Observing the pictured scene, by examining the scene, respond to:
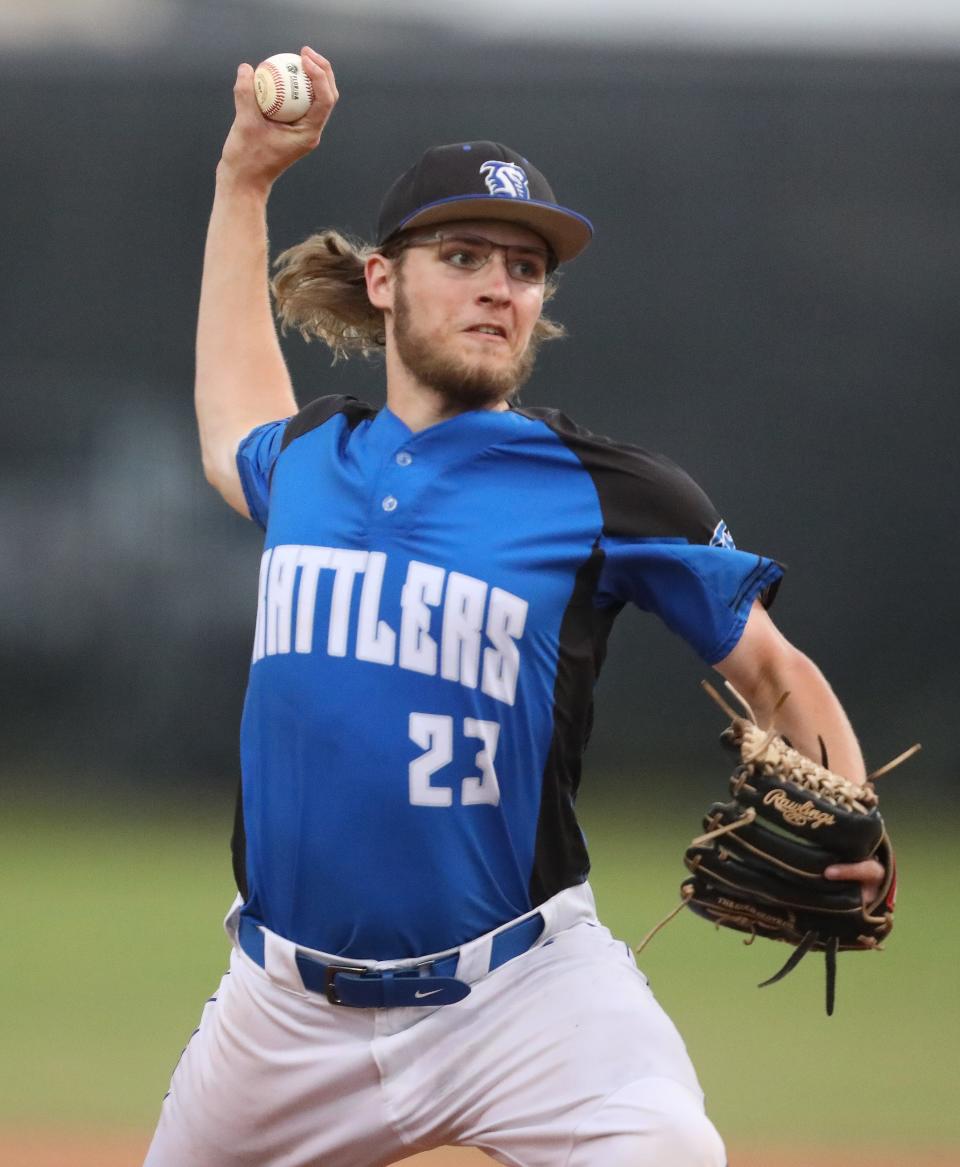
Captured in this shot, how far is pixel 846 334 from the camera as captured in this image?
863 cm

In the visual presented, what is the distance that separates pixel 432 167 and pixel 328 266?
1.30 feet

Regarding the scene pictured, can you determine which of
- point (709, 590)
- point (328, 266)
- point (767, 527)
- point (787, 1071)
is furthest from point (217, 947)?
point (709, 590)

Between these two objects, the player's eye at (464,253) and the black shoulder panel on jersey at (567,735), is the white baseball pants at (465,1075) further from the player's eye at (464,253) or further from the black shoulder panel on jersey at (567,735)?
the player's eye at (464,253)

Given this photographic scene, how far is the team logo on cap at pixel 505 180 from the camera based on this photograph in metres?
2.56

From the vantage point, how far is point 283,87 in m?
2.93

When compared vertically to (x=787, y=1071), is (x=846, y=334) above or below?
above

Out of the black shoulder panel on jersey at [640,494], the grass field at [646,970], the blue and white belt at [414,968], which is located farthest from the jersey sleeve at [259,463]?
the grass field at [646,970]

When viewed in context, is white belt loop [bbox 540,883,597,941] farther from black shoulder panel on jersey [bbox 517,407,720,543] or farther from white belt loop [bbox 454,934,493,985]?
black shoulder panel on jersey [bbox 517,407,720,543]

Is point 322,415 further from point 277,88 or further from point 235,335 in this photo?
point 277,88

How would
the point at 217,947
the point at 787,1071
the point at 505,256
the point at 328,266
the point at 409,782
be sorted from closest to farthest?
the point at 409,782, the point at 505,256, the point at 328,266, the point at 787,1071, the point at 217,947

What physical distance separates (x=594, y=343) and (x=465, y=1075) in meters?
6.57

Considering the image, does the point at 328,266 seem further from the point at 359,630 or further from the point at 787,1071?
the point at 787,1071

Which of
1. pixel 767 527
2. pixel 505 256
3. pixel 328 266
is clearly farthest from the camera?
pixel 767 527

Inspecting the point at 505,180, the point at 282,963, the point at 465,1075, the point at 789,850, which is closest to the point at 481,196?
the point at 505,180
